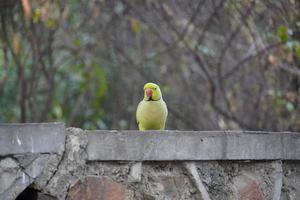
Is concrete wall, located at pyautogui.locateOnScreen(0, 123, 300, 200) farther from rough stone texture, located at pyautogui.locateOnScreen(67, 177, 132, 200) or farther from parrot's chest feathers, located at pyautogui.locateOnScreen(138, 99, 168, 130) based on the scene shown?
parrot's chest feathers, located at pyautogui.locateOnScreen(138, 99, 168, 130)

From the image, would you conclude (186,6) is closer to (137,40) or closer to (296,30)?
(296,30)

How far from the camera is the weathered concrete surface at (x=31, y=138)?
3025 mm

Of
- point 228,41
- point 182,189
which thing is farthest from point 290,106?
point 182,189

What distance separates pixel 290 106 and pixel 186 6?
6.54 ft

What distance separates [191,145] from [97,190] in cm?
54

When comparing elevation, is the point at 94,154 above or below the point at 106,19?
below

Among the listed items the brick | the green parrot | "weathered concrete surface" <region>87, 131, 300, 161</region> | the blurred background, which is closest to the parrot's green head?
the green parrot

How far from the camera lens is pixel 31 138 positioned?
309 centimetres

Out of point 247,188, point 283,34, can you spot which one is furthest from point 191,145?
point 283,34

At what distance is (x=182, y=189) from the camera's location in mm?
3477

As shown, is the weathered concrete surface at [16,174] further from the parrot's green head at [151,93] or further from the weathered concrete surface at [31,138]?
the parrot's green head at [151,93]

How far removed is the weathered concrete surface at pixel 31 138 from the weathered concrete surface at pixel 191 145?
0.16m

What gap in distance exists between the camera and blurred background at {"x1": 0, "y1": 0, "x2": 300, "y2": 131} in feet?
24.7

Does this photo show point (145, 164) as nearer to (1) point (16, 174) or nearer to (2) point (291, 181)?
(1) point (16, 174)
